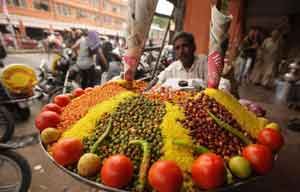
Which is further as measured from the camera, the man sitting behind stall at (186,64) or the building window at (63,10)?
the building window at (63,10)

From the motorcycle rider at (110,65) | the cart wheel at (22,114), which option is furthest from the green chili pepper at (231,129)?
the motorcycle rider at (110,65)

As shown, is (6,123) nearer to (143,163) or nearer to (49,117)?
(49,117)

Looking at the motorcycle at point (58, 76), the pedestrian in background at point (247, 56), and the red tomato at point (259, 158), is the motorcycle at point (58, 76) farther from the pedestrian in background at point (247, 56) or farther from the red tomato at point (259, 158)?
the pedestrian in background at point (247, 56)

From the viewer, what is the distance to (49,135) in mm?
1169

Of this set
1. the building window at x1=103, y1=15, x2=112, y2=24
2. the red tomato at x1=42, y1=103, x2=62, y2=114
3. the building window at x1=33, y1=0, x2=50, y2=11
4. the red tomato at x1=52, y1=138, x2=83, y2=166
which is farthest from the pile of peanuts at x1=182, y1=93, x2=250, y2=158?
the building window at x1=103, y1=15, x2=112, y2=24

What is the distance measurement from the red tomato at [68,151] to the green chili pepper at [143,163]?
212 millimetres

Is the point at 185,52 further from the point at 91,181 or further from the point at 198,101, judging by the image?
the point at 91,181

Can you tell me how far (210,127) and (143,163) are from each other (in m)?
0.34

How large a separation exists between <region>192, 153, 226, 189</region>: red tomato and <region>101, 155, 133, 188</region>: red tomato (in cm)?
23

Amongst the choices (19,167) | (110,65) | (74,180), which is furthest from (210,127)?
(110,65)

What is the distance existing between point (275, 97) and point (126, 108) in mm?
5879

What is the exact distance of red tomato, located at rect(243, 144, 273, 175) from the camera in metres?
0.99

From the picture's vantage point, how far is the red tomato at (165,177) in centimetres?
84

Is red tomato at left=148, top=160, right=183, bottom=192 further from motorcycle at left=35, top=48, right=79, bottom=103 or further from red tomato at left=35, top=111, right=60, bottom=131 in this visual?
motorcycle at left=35, top=48, right=79, bottom=103
